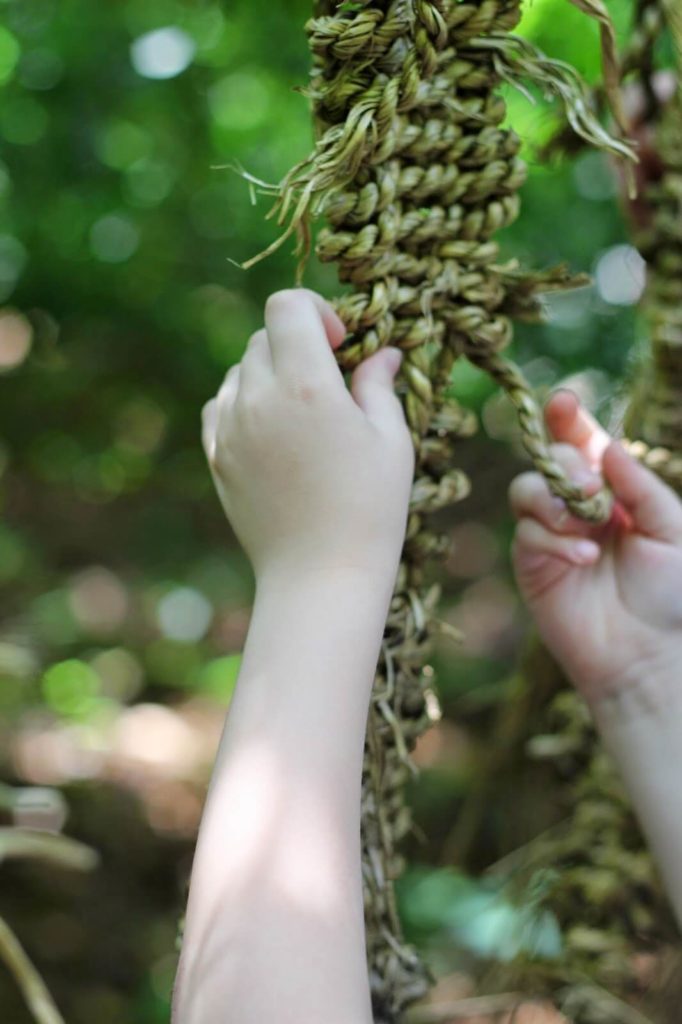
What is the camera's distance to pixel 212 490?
92.3 inches

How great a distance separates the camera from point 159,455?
238 cm

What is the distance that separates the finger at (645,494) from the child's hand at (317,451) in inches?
9.7

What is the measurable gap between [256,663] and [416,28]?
36 cm

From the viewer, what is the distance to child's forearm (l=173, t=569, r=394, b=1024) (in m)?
0.53

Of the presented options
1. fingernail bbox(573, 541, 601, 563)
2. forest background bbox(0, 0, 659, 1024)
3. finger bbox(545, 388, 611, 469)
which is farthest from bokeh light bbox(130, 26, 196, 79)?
fingernail bbox(573, 541, 601, 563)

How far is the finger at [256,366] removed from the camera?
24.7 inches

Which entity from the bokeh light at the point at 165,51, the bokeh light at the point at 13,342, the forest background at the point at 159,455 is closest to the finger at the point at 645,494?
the forest background at the point at 159,455

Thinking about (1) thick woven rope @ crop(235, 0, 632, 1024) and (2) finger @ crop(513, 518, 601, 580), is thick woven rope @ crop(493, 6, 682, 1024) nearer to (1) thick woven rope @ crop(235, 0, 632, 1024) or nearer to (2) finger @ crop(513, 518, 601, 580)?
(2) finger @ crop(513, 518, 601, 580)

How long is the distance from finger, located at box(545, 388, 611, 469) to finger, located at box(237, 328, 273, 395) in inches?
11.4

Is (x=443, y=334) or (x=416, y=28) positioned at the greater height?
(x=416, y=28)

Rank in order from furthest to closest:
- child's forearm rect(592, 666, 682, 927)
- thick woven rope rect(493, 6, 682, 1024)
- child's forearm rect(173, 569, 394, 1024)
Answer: thick woven rope rect(493, 6, 682, 1024)
child's forearm rect(592, 666, 682, 927)
child's forearm rect(173, 569, 394, 1024)

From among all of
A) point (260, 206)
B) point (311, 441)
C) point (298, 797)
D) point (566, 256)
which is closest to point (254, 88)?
point (260, 206)

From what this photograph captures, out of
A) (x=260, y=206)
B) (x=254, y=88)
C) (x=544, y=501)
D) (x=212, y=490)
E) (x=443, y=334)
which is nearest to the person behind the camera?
(x=443, y=334)

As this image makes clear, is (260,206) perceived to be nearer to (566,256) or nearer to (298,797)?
(566,256)
